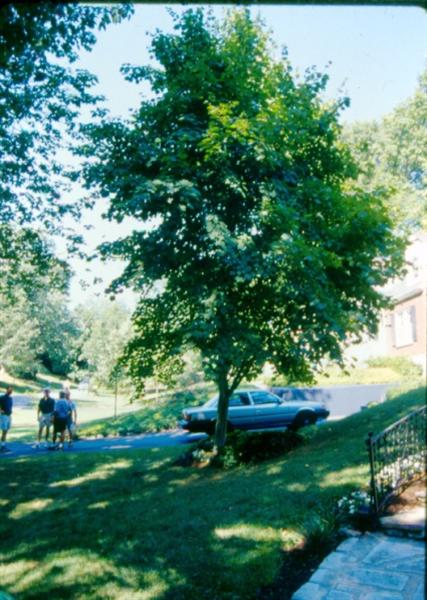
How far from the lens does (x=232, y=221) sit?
935cm

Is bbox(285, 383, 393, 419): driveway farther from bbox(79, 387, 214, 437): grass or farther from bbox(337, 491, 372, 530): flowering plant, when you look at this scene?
bbox(337, 491, 372, 530): flowering plant

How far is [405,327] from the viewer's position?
22.4 metres

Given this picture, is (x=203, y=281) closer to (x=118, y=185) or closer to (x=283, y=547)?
(x=118, y=185)

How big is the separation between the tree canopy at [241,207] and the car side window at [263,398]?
6.25 m

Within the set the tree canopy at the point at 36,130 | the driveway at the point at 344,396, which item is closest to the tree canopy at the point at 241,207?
the tree canopy at the point at 36,130

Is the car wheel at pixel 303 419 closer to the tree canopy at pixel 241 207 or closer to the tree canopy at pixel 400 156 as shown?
the tree canopy at pixel 241 207

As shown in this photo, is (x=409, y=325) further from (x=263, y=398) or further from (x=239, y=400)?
(x=239, y=400)

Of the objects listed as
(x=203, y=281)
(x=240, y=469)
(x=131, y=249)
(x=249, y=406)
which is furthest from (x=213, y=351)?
(x=249, y=406)

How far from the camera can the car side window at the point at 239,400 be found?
16141 millimetres

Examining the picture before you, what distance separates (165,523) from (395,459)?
11.8 ft

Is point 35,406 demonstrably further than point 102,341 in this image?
No

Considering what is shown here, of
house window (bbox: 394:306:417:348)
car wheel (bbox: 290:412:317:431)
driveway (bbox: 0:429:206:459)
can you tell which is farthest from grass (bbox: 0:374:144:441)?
house window (bbox: 394:306:417:348)

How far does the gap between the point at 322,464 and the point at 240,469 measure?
234 centimetres

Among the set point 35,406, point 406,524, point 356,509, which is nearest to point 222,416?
point 356,509
